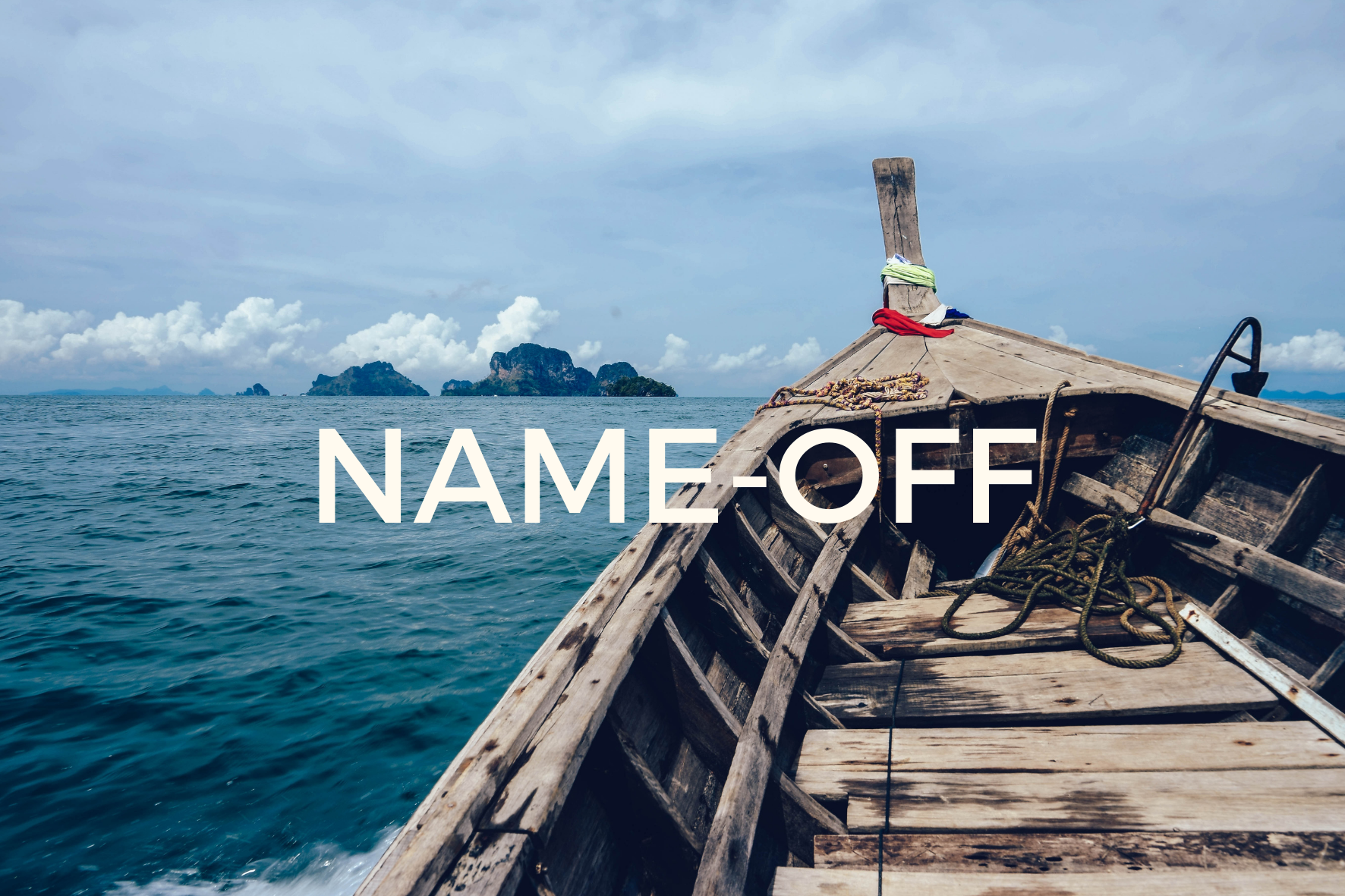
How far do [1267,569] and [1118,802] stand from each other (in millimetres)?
1494

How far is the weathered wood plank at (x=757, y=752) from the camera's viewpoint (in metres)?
1.78

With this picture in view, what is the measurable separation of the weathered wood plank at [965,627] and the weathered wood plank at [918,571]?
0.61 metres

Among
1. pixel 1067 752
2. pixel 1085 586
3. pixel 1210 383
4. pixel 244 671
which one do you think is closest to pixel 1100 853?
pixel 1067 752

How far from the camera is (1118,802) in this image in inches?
79.7

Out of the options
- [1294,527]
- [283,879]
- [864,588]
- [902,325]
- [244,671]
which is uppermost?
[902,325]

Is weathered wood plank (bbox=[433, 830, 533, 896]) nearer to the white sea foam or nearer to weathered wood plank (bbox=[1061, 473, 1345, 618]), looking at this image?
the white sea foam

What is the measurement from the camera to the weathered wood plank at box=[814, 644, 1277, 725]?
2.51m

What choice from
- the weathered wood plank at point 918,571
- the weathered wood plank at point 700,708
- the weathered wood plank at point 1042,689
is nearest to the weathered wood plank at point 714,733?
the weathered wood plank at point 700,708

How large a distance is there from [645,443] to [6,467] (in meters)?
20.1

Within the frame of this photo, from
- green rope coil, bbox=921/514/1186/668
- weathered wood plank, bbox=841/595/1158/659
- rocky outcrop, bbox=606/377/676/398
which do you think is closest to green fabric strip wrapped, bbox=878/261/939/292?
green rope coil, bbox=921/514/1186/668

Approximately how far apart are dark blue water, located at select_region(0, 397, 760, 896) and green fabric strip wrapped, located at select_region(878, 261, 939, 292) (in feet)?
17.6

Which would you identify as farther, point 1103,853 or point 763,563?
point 763,563

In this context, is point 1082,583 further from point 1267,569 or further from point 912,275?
point 912,275

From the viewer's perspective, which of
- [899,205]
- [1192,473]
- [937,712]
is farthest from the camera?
[899,205]
